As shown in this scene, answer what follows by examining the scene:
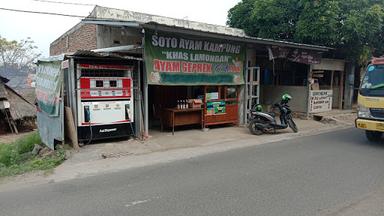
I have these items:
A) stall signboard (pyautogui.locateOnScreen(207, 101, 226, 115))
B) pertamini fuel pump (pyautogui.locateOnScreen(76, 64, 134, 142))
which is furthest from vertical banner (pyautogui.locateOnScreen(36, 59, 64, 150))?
stall signboard (pyautogui.locateOnScreen(207, 101, 226, 115))

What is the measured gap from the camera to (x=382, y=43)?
1756cm

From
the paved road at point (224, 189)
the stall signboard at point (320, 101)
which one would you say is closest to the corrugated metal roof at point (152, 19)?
the stall signboard at point (320, 101)

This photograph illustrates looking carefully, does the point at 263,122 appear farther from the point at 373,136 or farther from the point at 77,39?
the point at 77,39

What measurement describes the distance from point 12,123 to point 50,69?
9.13 m

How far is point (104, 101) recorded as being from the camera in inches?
353

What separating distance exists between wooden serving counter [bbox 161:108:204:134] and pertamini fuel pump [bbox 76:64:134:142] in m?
1.81

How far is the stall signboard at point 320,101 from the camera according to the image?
1511cm

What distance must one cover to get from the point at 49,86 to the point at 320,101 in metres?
11.7

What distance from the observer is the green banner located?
8719 millimetres

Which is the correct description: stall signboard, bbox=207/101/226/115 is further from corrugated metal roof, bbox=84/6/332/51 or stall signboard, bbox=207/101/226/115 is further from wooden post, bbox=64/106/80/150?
wooden post, bbox=64/106/80/150

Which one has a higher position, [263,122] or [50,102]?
[50,102]

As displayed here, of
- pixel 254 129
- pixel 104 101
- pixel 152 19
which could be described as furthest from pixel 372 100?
pixel 152 19

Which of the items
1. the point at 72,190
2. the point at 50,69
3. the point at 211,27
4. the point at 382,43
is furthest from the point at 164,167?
the point at 382,43

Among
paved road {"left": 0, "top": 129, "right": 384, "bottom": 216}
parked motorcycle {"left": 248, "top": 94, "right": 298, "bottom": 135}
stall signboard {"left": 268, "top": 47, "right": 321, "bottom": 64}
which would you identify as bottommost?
paved road {"left": 0, "top": 129, "right": 384, "bottom": 216}
